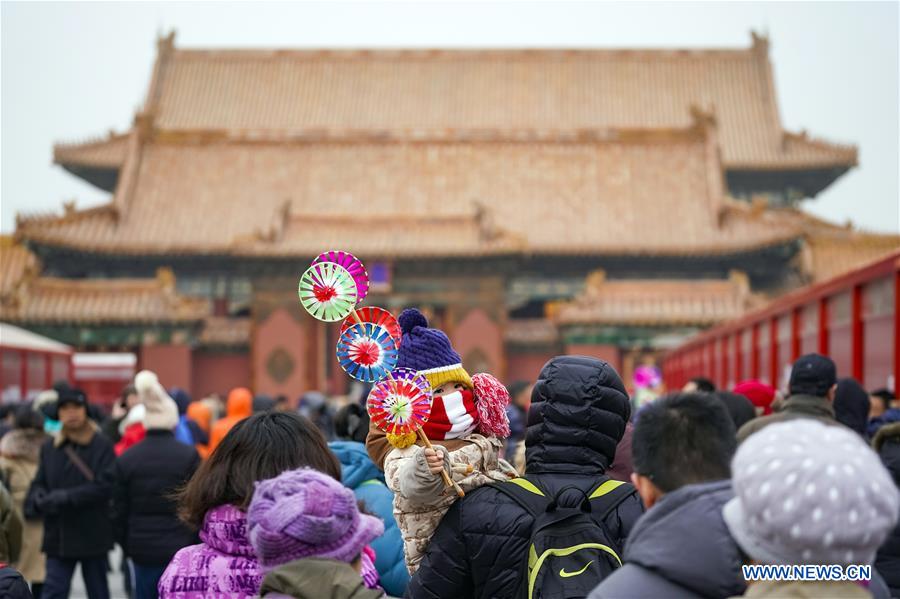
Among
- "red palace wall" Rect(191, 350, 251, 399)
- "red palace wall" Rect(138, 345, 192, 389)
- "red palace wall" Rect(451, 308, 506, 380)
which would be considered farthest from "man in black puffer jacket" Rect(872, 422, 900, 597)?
"red palace wall" Rect(191, 350, 251, 399)

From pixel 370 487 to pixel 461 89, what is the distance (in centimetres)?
3054

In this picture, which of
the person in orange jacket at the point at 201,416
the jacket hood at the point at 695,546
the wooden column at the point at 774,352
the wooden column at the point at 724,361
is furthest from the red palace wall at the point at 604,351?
the jacket hood at the point at 695,546

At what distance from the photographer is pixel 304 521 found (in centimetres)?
268

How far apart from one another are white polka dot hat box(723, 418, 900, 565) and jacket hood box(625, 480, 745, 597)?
17cm

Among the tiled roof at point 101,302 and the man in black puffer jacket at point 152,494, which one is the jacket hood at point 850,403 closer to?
the man in black puffer jacket at point 152,494

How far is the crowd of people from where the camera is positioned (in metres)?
2.11

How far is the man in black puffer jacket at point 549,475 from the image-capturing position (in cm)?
317

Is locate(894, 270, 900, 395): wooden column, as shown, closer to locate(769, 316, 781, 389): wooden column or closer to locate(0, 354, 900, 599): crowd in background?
locate(0, 354, 900, 599): crowd in background

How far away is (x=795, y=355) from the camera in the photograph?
11078 mm

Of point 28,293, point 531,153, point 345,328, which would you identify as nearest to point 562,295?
point 531,153

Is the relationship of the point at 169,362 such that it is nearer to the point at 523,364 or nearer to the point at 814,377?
the point at 523,364

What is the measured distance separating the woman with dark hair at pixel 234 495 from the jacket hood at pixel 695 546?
1180 millimetres

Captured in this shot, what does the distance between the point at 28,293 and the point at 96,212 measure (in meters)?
3.05

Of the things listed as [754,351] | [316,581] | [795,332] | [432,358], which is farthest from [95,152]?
[316,581]
